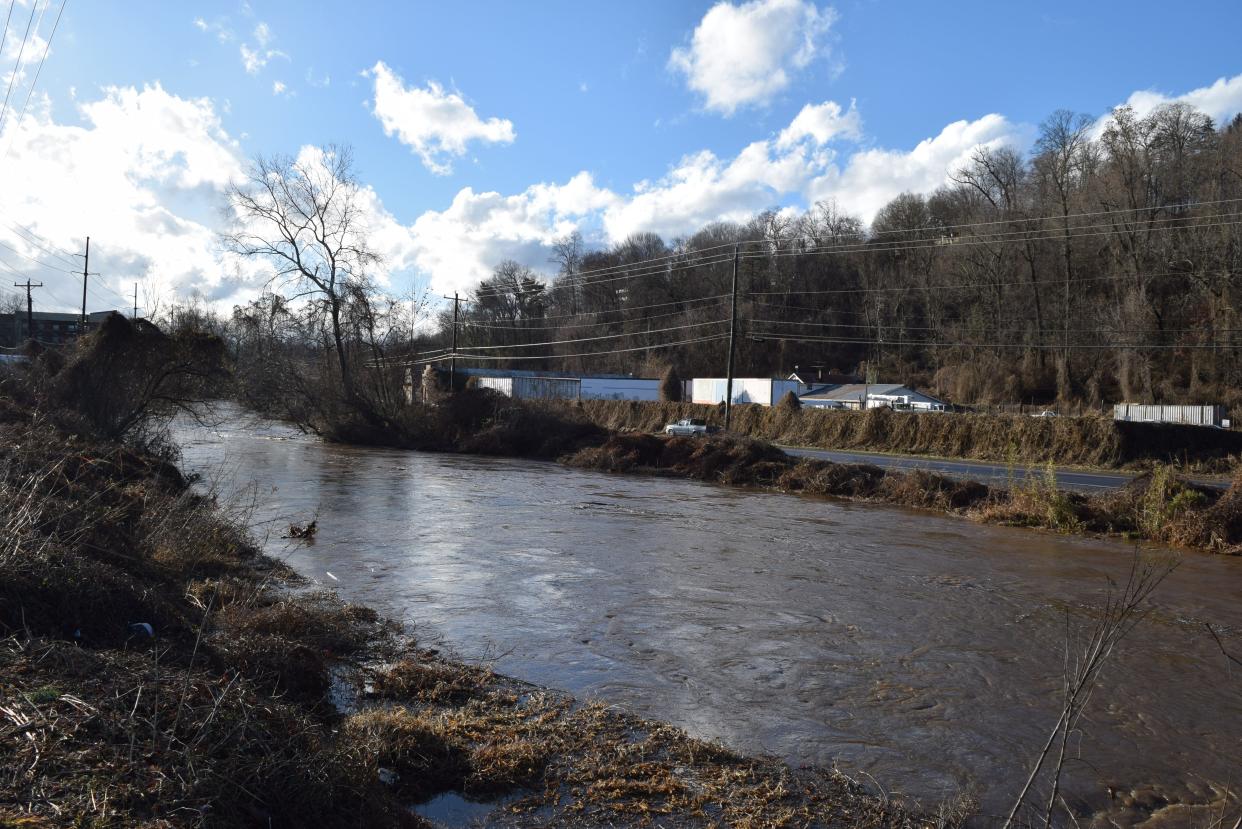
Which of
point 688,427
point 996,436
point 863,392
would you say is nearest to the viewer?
point 996,436

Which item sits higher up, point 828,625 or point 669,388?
point 669,388

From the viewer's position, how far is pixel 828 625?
1048 centimetres

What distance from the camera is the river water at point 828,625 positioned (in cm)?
679

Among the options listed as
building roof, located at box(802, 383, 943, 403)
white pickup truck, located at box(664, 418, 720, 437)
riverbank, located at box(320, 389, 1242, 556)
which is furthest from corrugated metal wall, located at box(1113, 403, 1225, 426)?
white pickup truck, located at box(664, 418, 720, 437)

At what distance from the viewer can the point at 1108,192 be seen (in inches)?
2360

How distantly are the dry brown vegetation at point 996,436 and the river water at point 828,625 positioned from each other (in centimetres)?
876

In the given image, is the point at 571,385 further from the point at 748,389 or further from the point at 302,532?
the point at 302,532

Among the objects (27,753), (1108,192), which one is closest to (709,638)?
(27,753)

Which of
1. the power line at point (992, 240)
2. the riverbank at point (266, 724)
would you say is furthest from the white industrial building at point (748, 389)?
the riverbank at point (266, 724)

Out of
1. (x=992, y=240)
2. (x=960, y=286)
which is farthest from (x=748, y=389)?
(x=992, y=240)

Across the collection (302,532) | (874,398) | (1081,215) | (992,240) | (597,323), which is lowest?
(302,532)

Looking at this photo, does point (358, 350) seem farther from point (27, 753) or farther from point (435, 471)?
point (27, 753)

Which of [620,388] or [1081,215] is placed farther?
[620,388]

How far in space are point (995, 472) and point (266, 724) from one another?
27.4m
